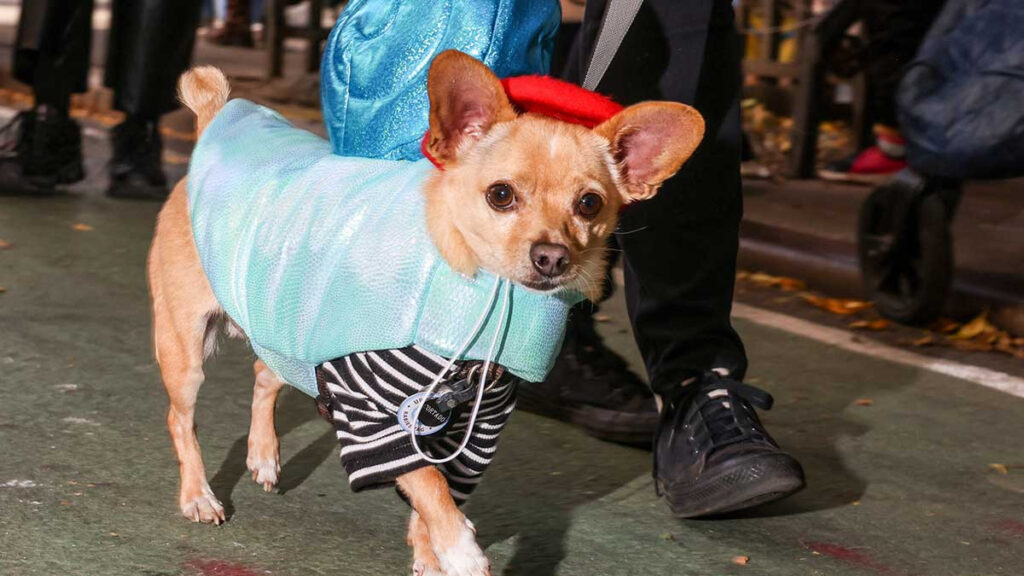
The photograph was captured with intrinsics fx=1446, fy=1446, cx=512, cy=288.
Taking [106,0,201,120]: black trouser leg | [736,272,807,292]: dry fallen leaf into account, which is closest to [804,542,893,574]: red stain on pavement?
[736,272,807,292]: dry fallen leaf

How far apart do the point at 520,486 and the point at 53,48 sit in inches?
175

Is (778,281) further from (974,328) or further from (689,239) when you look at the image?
(689,239)

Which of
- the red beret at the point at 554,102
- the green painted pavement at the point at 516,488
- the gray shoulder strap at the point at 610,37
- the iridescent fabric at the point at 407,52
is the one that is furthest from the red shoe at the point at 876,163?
the red beret at the point at 554,102

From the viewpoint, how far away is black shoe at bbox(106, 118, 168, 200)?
23.5 ft

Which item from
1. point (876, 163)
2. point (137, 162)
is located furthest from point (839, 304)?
point (137, 162)

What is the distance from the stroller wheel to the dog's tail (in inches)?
109

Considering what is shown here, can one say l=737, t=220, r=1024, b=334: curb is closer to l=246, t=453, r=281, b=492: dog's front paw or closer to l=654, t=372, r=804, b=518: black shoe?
l=654, t=372, r=804, b=518: black shoe

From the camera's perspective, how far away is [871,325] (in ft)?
18.7

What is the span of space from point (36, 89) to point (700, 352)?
4651 millimetres

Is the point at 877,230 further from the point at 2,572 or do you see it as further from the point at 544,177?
the point at 2,572

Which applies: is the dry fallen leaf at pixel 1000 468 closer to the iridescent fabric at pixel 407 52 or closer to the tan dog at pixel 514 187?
the tan dog at pixel 514 187

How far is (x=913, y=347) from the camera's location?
17.7 feet

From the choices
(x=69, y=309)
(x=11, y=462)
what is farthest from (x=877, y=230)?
(x=11, y=462)

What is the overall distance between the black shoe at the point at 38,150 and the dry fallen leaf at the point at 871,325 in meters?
3.99
